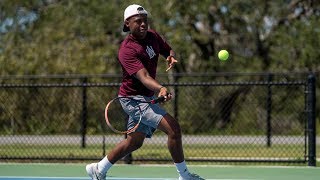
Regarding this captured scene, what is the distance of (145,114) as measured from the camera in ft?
31.1

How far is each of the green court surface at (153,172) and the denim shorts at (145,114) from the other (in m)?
1.82

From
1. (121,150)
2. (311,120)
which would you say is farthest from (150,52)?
(311,120)

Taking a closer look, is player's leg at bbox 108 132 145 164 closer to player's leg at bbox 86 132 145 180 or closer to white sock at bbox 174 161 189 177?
player's leg at bbox 86 132 145 180

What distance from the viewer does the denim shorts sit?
9.45 meters

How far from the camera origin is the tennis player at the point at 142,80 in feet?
30.5

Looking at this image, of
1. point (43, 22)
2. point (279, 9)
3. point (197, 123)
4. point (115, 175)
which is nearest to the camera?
point (115, 175)

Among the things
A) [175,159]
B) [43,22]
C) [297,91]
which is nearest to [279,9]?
[297,91]

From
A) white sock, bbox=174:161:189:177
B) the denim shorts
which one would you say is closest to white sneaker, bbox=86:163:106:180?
the denim shorts

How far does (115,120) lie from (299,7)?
10403 millimetres

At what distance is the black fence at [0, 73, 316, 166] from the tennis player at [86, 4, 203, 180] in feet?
18.0

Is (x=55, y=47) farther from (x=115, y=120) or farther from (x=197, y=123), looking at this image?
(x=115, y=120)

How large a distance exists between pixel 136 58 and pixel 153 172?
345 cm

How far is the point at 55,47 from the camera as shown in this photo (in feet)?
78.6

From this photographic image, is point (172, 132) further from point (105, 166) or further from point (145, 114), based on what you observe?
point (105, 166)
